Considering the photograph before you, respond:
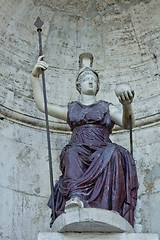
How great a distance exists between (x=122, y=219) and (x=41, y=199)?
1.77 m

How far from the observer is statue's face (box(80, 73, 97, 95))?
23.6 ft

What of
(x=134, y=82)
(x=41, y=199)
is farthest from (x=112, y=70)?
(x=41, y=199)

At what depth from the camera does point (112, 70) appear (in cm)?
876

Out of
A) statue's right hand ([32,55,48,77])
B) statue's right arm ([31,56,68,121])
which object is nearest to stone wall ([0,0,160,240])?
statue's right arm ([31,56,68,121])

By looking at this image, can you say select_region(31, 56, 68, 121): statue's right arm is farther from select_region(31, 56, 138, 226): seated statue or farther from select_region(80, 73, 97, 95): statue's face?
select_region(80, 73, 97, 95): statue's face

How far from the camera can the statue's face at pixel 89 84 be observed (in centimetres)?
720

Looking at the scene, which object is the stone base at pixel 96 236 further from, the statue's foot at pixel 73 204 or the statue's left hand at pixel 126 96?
the statue's left hand at pixel 126 96

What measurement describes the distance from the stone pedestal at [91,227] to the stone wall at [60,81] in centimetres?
140

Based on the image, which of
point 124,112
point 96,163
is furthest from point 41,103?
point 96,163

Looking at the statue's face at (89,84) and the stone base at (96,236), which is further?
the statue's face at (89,84)

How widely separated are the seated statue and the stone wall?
3.34 ft

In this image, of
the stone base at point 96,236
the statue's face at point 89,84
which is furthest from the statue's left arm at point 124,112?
the stone base at point 96,236

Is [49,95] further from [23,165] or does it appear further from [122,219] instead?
[122,219]

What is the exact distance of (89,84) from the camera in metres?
7.21
